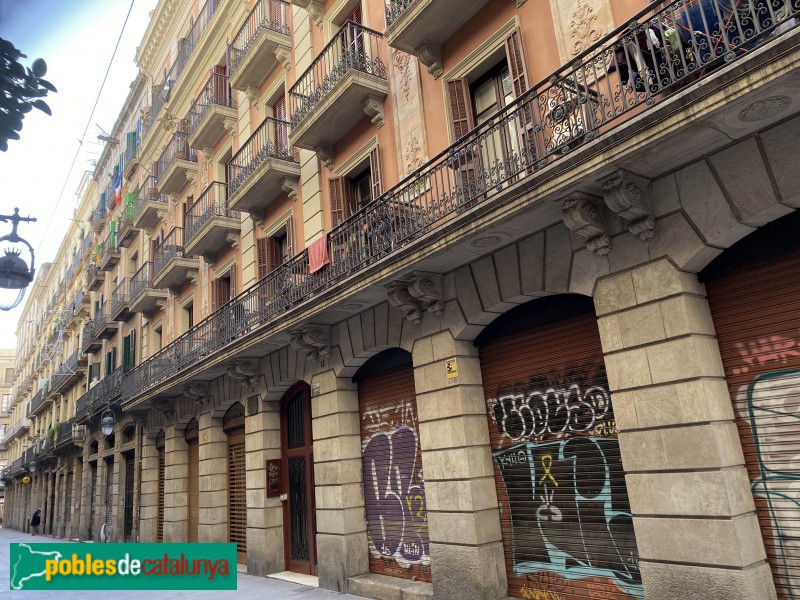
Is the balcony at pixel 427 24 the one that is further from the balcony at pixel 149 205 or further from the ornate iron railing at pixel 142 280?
the balcony at pixel 149 205

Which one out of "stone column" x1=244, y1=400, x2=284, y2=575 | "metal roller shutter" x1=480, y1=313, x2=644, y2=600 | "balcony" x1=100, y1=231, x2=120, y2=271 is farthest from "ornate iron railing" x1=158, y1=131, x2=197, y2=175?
"metal roller shutter" x1=480, y1=313, x2=644, y2=600

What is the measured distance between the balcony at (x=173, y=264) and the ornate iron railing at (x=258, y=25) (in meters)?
6.14

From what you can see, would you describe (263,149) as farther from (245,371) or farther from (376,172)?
(245,371)

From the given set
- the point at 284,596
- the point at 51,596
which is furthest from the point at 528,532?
the point at 51,596

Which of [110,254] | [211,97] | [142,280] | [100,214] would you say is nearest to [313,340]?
[211,97]

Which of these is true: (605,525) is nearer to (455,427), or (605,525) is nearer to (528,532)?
(528,532)

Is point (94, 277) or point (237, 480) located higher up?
point (94, 277)

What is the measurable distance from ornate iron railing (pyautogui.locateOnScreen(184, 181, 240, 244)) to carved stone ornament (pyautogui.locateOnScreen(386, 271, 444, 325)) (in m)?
8.97

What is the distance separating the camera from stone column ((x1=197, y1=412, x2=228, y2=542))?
15789mm

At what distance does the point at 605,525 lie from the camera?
7.25 metres

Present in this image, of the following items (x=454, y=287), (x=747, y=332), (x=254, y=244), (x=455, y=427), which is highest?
(x=254, y=244)

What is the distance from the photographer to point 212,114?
17.9m

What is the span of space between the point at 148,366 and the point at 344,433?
11.2 meters

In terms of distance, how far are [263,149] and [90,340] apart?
20816 millimetres
